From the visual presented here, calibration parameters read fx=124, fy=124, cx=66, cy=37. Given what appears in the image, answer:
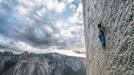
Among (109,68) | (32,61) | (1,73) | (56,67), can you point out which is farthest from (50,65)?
(109,68)

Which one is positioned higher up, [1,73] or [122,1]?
Answer: [122,1]

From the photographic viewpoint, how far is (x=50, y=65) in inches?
1677

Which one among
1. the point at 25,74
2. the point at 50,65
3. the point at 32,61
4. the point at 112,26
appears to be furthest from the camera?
the point at 50,65

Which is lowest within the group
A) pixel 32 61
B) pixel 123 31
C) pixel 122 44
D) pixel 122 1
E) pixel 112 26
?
pixel 32 61

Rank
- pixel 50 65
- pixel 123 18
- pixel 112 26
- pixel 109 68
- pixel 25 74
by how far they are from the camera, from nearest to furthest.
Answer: pixel 123 18, pixel 112 26, pixel 109 68, pixel 25 74, pixel 50 65

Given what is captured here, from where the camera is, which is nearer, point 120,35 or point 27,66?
point 120,35

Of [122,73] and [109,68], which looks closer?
[122,73]

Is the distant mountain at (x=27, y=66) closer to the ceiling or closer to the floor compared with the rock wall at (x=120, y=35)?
closer to the floor

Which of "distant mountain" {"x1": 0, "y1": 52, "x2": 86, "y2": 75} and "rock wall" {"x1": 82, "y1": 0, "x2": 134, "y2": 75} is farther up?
"rock wall" {"x1": 82, "y1": 0, "x2": 134, "y2": 75}

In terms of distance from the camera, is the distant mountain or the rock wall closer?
the rock wall

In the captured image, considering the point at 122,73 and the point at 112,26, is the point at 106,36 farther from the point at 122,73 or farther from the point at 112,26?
the point at 122,73

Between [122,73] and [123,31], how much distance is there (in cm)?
48

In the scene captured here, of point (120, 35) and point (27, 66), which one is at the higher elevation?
point (120, 35)

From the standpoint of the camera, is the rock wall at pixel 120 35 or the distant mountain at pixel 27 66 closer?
the rock wall at pixel 120 35
